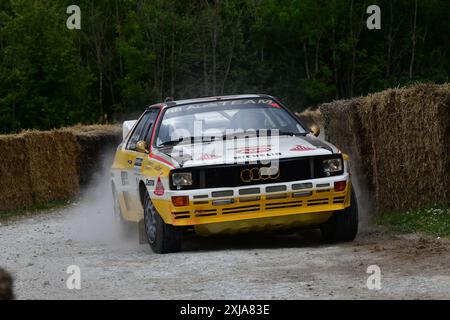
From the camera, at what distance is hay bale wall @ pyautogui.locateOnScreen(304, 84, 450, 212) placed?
46.5ft

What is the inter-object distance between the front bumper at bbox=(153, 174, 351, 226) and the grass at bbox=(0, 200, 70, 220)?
11162 mm

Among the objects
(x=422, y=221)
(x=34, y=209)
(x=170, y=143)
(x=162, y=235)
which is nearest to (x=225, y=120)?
(x=170, y=143)

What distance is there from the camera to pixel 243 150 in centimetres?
1231

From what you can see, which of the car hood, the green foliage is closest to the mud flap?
the car hood

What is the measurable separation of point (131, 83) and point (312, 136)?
59066 millimetres

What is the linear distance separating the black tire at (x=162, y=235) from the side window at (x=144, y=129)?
1305mm

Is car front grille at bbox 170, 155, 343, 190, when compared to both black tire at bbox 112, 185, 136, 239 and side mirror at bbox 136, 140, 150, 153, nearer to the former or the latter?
side mirror at bbox 136, 140, 150, 153

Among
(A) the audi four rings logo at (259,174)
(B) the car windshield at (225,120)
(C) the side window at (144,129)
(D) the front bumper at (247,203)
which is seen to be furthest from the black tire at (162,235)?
(C) the side window at (144,129)

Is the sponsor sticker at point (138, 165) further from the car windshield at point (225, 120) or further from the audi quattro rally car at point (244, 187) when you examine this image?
the car windshield at point (225, 120)

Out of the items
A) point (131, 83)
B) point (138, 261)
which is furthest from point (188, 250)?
point (131, 83)

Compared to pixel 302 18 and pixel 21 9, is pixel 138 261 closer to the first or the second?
pixel 21 9

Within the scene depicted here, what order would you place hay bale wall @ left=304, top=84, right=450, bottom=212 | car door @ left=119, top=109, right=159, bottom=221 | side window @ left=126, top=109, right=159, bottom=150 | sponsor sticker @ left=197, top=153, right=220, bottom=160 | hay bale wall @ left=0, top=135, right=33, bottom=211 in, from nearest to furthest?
sponsor sticker @ left=197, top=153, right=220, bottom=160, car door @ left=119, top=109, right=159, bottom=221, side window @ left=126, top=109, right=159, bottom=150, hay bale wall @ left=304, top=84, right=450, bottom=212, hay bale wall @ left=0, top=135, right=33, bottom=211

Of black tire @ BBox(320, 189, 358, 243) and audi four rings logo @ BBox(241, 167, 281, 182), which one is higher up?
audi four rings logo @ BBox(241, 167, 281, 182)

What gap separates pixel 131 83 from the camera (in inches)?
2825
